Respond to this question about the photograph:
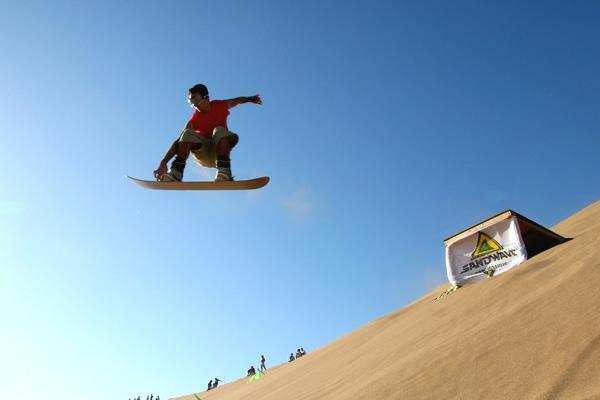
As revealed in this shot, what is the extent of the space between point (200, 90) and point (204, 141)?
2.42ft

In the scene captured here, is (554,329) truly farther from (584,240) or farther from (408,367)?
(584,240)

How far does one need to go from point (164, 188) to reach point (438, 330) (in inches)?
163

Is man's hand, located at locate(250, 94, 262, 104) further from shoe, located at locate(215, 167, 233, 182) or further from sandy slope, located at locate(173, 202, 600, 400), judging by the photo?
sandy slope, located at locate(173, 202, 600, 400)

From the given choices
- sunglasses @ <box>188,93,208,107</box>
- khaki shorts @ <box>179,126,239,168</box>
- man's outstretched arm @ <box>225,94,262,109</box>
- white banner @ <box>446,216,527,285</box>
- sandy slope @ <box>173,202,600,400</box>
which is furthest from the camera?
white banner @ <box>446,216,527,285</box>

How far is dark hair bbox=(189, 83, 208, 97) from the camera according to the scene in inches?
241

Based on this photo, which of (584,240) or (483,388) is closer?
(483,388)

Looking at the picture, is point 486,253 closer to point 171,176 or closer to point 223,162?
point 223,162

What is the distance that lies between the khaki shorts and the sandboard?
0.39 metres

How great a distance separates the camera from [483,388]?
2812 millimetres

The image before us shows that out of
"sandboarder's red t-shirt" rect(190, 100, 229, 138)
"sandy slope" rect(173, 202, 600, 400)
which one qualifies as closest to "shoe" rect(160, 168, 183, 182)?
"sandboarder's red t-shirt" rect(190, 100, 229, 138)

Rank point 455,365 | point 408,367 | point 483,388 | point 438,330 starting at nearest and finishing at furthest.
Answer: point 483,388 → point 455,365 → point 408,367 → point 438,330

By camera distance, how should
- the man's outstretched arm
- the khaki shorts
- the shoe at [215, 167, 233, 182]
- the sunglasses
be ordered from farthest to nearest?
the man's outstretched arm, the sunglasses, the khaki shorts, the shoe at [215, 167, 233, 182]

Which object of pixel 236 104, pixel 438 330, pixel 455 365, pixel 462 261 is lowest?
pixel 455 365

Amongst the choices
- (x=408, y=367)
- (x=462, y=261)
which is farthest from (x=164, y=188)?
(x=462, y=261)
